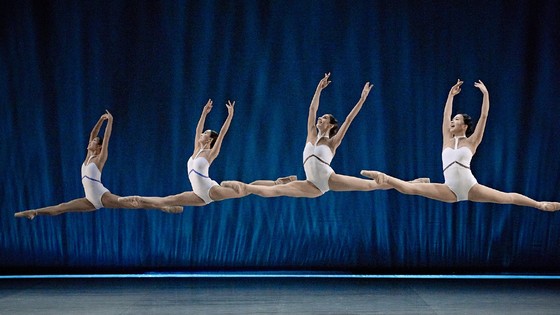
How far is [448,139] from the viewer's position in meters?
5.92

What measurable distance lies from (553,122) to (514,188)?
805 millimetres

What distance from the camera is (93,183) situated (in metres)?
6.85

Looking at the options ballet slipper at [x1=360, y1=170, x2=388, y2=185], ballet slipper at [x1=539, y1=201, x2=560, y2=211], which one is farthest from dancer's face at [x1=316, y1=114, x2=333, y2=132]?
ballet slipper at [x1=539, y1=201, x2=560, y2=211]

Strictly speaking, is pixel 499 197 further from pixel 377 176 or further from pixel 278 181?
pixel 278 181

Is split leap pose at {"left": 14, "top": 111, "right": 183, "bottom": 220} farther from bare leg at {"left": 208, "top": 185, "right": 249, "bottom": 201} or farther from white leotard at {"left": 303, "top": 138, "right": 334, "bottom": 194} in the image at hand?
white leotard at {"left": 303, "top": 138, "right": 334, "bottom": 194}

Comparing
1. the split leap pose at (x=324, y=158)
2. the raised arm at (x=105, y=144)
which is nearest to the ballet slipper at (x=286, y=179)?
the split leap pose at (x=324, y=158)

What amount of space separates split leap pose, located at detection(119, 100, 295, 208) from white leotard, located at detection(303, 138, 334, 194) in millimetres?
351

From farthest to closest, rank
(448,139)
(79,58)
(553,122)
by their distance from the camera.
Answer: (79,58) < (553,122) < (448,139)

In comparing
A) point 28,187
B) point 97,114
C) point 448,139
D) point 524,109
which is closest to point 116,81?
point 97,114

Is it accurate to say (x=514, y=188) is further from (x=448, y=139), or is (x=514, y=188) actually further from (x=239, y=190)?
(x=239, y=190)

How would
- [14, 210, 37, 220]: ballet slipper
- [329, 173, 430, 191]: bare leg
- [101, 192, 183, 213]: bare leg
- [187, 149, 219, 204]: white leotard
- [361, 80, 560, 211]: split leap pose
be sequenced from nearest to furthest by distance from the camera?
[361, 80, 560, 211]: split leap pose < [329, 173, 430, 191]: bare leg < [187, 149, 219, 204]: white leotard < [101, 192, 183, 213]: bare leg < [14, 210, 37, 220]: ballet slipper

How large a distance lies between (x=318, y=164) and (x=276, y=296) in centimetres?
130

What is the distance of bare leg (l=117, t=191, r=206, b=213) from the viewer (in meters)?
6.64

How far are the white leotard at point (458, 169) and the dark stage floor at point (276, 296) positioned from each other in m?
0.95
